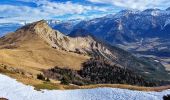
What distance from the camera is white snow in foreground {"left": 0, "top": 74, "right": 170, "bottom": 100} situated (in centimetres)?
4862

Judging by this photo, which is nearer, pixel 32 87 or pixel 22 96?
pixel 22 96

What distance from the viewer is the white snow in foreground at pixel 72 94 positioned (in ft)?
160

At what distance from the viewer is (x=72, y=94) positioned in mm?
52344

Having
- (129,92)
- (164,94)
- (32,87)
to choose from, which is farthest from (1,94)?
(164,94)

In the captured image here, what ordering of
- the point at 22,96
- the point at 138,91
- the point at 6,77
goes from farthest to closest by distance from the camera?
the point at 6,77 < the point at 138,91 < the point at 22,96

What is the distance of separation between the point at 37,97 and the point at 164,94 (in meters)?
16.5

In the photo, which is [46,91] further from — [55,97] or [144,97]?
[144,97]

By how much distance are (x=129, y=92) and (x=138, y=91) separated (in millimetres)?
1852

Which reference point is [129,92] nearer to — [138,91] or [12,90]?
[138,91]

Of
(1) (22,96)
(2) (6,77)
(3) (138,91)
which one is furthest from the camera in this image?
(2) (6,77)

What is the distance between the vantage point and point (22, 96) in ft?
159

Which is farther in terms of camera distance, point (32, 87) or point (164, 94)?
point (32, 87)

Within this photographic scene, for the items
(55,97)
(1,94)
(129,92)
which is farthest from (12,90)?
(129,92)

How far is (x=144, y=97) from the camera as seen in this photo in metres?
48.8
